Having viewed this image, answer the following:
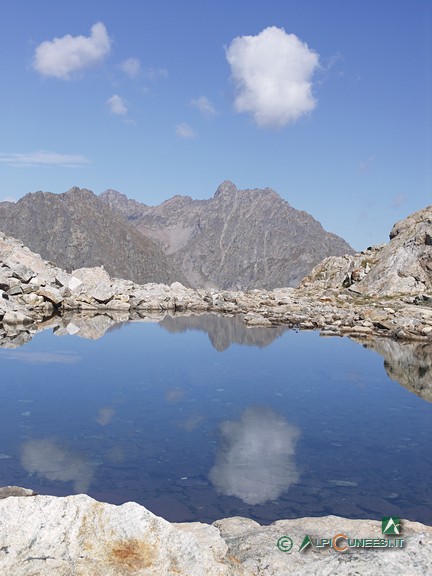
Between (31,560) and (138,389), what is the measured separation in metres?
15.8

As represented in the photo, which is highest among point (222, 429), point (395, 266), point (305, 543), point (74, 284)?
point (395, 266)

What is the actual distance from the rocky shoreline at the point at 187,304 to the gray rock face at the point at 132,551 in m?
26.2

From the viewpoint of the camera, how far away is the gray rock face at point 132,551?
17.3 ft

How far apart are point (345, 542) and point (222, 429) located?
365 inches

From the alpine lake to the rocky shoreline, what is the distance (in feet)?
22.5

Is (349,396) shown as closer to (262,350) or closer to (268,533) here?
(262,350)

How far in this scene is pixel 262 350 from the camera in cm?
3180

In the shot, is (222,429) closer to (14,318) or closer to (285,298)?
(14,318)

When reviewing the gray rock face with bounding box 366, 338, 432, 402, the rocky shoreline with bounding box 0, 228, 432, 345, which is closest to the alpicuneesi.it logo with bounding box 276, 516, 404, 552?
the gray rock face with bounding box 366, 338, 432, 402

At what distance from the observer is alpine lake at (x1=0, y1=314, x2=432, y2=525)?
1132cm

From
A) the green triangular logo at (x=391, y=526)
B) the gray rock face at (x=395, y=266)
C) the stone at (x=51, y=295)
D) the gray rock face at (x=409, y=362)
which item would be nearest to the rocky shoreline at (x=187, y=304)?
the stone at (x=51, y=295)

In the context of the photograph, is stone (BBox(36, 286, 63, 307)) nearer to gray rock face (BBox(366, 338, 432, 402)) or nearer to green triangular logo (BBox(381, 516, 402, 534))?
gray rock face (BBox(366, 338, 432, 402))

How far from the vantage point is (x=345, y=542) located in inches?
268

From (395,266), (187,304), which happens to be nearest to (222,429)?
(187,304)
